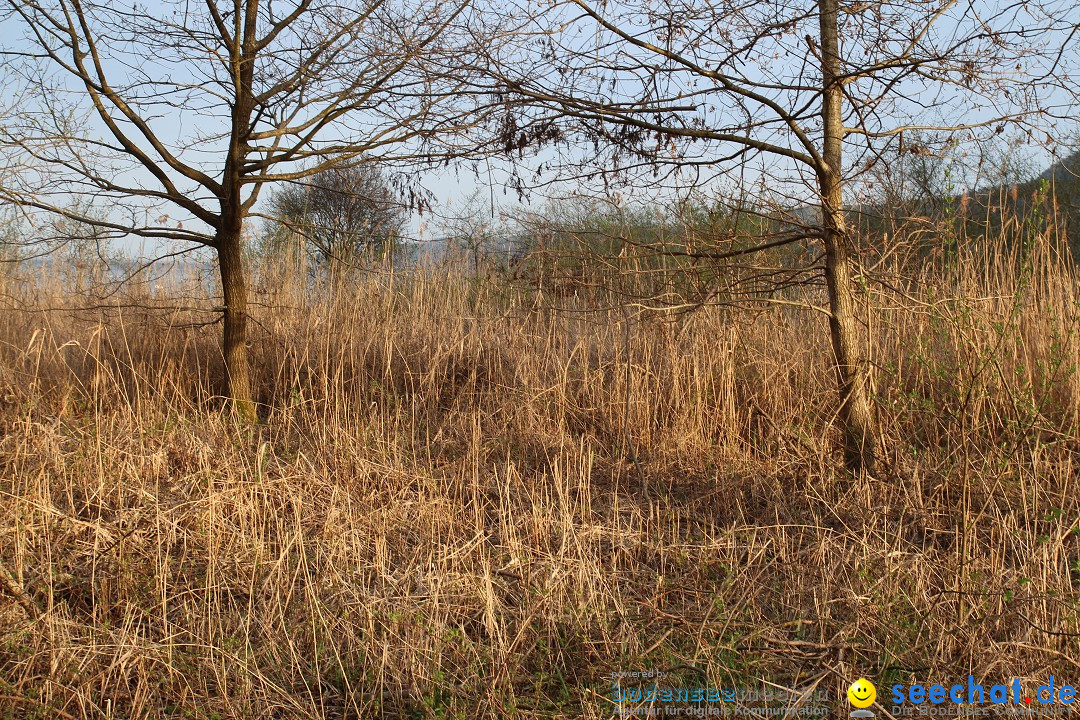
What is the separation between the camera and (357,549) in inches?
119

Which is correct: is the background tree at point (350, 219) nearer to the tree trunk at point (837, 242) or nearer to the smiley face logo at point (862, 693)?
the tree trunk at point (837, 242)

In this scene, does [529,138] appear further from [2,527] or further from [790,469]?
[2,527]

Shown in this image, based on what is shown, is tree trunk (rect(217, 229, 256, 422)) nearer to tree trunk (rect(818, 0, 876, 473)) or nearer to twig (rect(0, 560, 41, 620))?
twig (rect(0, 560, 41, 620))

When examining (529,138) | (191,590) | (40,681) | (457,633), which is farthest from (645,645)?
(529,138)

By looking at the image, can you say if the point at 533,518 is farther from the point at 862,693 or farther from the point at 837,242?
the point at 837,242

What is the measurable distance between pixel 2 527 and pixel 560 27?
2.91 meters

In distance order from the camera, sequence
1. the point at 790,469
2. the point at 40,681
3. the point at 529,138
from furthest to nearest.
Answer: the point at 790,469 < the point at 529,138 < the point at 40,681

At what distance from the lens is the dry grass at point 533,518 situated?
2262mm

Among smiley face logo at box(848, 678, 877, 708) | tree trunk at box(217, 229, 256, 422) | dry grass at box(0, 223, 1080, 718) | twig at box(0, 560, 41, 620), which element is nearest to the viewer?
smiley face logo at box(848, 678, 877, 708)

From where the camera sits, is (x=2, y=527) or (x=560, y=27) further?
(x=560, y=27)

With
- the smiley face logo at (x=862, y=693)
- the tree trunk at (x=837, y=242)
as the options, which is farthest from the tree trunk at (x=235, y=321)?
the smiley face logo at (x=862, y=693)

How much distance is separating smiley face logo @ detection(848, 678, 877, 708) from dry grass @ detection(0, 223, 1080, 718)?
5 centimetres

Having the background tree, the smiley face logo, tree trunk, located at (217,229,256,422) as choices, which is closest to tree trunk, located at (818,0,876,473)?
the smiley face logo

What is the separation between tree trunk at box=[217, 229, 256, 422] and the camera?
4457mm
